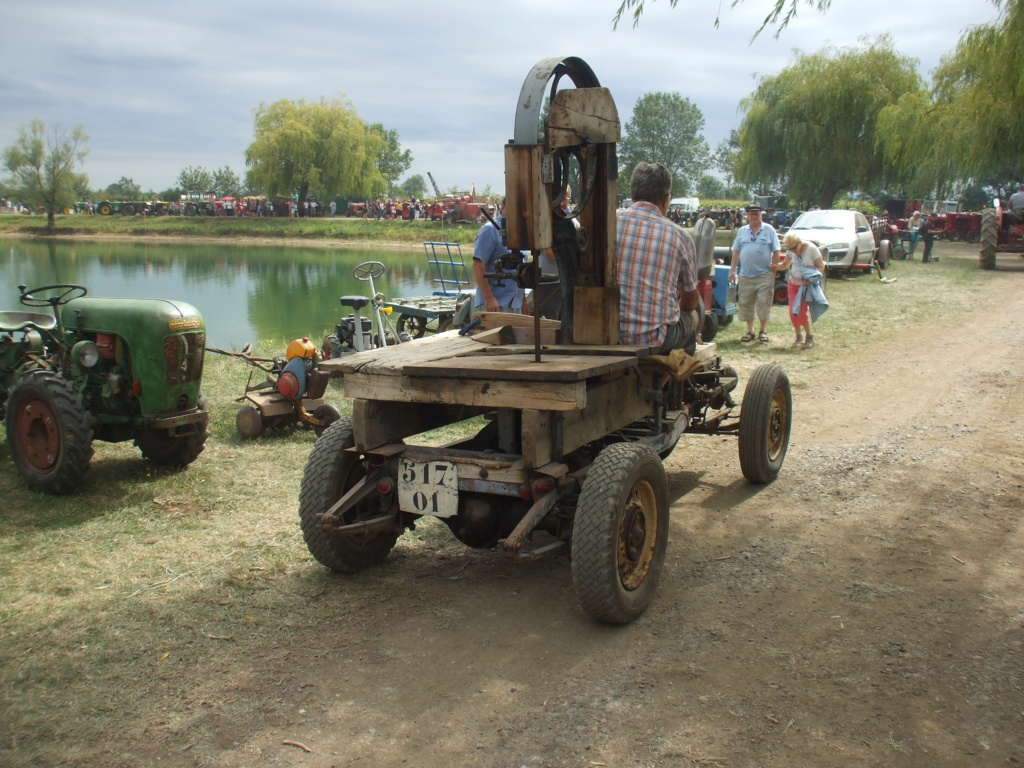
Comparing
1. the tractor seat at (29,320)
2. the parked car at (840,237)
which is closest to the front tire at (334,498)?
the tractor seat at (29,320)

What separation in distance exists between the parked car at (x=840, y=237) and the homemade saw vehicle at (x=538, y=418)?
17785mm

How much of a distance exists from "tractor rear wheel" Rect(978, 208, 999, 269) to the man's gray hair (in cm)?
2260

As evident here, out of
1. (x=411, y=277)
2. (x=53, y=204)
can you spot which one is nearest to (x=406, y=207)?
(x=53, y=204)

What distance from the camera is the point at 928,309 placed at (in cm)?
1578

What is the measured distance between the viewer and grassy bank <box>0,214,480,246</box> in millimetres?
51938

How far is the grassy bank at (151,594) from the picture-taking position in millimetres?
3189

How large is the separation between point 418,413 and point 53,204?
62.0 meters

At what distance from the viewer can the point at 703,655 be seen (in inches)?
142

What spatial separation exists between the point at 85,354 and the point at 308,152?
2254 inches

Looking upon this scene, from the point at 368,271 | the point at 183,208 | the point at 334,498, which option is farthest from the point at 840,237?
the point at 183,208

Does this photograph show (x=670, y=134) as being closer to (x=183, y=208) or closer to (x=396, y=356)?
(x=183, y=208)

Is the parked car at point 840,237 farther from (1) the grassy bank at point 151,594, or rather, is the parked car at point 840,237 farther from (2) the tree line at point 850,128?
(1) the grassy bank at point 151,594

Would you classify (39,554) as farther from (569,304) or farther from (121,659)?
(569,304)

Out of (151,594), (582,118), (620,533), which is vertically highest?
(582,118)
